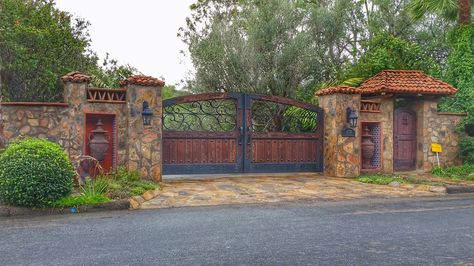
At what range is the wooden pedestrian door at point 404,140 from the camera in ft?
47.5

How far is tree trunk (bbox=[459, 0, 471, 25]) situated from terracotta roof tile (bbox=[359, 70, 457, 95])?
3142 mm

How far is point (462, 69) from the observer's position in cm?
1549

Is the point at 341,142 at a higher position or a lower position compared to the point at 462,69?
lower

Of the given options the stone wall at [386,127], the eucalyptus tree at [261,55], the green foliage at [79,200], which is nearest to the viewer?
the green foliage at [79,200]

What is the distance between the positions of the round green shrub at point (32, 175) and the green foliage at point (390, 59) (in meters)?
12.0

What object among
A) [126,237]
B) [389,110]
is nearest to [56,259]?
[126,237]

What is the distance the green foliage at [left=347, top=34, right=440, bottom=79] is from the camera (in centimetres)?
1596

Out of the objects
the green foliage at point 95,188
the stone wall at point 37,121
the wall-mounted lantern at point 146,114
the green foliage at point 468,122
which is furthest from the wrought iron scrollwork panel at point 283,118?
the green foliage at point 95,188

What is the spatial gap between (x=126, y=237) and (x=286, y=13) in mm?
15380

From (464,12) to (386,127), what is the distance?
18.9 feet

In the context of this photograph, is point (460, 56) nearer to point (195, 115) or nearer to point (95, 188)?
point (195, 115)

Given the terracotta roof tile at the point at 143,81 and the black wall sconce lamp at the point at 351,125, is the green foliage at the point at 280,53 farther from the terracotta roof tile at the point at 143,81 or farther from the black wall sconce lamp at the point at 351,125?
A: the terracotta roof tile at the point at 143,81

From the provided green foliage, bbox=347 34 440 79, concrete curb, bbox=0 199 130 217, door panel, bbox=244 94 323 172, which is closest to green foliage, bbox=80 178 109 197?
concrete curb, bbox=0 199 130 217

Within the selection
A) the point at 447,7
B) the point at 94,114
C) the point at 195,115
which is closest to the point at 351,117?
the point at 195,115
